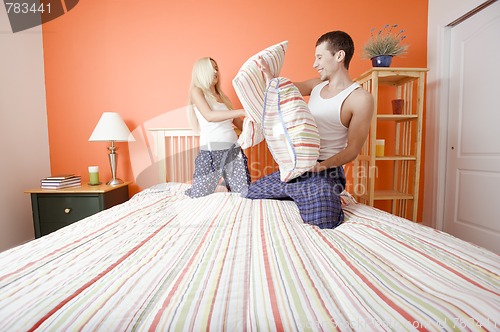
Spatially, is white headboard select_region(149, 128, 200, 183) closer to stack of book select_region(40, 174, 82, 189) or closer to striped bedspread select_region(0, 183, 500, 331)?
stack of book select_region(40, 174, 82, 189)

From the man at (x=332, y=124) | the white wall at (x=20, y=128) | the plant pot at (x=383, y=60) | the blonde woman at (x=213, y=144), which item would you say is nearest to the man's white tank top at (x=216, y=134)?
the blonde woman at (x=213, y=144)

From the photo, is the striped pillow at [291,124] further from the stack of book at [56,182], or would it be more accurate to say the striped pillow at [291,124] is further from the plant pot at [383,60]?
the stack of book at [56,182]

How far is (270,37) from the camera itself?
2.15 metres

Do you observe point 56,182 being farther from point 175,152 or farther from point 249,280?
point 249,280

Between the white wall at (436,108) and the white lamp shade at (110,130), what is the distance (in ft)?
8.30

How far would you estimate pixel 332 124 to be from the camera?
52.8 inches

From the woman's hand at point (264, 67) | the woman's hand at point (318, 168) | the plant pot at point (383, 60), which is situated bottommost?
the woman's hand at point (318, 168)

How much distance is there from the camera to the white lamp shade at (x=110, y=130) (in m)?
1.93

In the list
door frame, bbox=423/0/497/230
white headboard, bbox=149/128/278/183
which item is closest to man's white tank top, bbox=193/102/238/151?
white headboard, bbox=149/128/278/183

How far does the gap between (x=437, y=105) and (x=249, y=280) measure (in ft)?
7.76

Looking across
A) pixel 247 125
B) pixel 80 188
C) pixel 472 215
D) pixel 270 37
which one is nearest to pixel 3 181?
pixel 80 188

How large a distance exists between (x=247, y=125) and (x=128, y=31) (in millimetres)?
1573

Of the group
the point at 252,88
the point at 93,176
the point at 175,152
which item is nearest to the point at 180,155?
the point at 175,152

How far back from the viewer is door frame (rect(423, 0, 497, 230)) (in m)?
2.08
